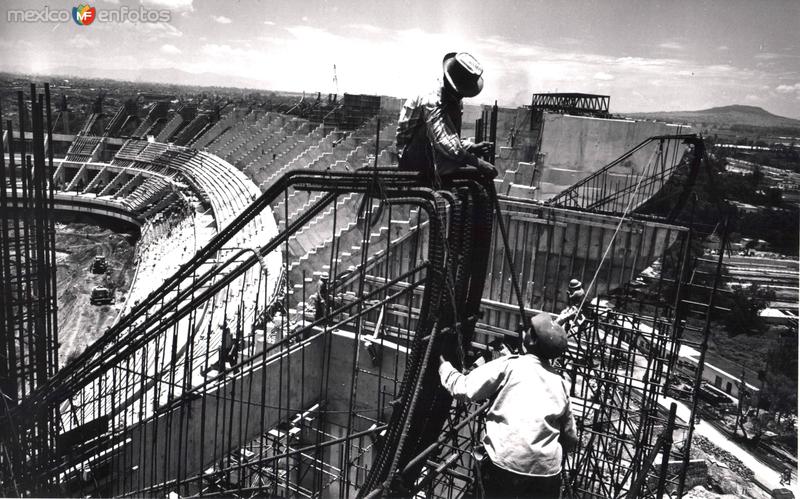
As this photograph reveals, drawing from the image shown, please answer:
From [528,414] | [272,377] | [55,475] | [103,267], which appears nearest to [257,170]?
[103,267]

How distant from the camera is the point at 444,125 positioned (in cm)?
414

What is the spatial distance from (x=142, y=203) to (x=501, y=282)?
30.1 meters

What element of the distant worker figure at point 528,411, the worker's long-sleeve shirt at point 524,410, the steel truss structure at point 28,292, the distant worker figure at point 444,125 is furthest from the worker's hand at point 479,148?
the steel truss structure at point 28,292

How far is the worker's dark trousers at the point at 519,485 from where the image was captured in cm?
339

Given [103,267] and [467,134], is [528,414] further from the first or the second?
[103,267]

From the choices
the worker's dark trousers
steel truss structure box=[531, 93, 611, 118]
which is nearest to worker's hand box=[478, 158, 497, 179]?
the worker's dark trousers

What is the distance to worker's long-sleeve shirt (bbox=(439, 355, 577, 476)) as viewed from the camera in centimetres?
332

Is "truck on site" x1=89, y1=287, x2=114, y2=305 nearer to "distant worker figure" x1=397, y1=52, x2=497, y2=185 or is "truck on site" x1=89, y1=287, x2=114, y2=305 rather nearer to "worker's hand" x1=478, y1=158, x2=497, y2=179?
"distant worker figure" x1=397, y1=52, x2=497, y2=185

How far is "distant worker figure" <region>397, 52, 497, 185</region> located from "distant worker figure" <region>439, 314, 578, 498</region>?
139 cm

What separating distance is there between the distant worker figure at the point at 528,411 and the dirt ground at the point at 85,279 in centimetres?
1769

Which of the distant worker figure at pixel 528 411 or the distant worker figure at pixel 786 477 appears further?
the distant worker figure at pixel 786 477

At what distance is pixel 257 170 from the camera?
95.4 feet

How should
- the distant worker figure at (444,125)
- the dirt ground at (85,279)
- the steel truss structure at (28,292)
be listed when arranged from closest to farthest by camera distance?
the distant worker figure at (444,125)
the steel truss structure at (28,292)
the dirt ground at (85,279)

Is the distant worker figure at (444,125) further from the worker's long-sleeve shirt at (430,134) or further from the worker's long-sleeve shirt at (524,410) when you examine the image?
the worker's long-sleeve shirt at (524,410)
